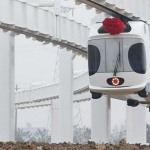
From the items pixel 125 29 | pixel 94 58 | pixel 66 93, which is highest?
pixel 125 29

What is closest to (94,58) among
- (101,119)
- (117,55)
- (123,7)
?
(117,55)

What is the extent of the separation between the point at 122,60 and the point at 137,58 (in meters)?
0.58

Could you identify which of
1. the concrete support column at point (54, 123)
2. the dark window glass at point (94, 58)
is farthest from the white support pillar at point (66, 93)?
the concrete support column at point (54, 123)

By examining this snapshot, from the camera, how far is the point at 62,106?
47312mm

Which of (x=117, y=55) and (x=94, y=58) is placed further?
(x=94, y=58)

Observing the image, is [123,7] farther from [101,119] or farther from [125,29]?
[101,119]

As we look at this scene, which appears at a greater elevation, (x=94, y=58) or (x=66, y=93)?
(x=66, y=93)

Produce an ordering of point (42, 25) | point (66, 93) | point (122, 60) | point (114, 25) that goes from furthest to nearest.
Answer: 1. point (66, 93)
2. point (42, 25)
3. point (122, 60)
4. point (114, 25)

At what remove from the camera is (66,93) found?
4638 centimetres

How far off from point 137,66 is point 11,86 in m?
8.00

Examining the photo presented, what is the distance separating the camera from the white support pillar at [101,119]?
128ft

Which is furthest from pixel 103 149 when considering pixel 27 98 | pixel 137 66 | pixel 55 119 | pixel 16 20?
pixel 55 119

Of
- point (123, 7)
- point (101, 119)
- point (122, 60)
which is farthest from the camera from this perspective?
point (101, 119)

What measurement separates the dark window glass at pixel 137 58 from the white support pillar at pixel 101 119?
478 inches
